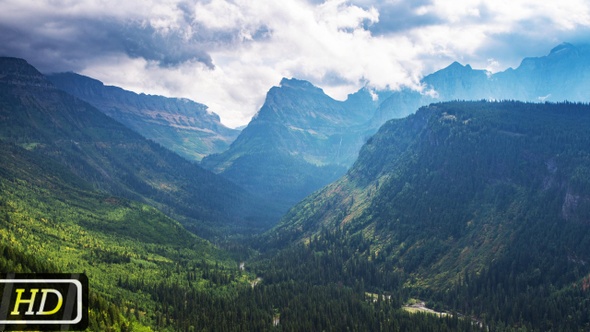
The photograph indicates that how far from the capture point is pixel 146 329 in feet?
639

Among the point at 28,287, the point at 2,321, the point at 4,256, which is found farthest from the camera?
the point at 4,256

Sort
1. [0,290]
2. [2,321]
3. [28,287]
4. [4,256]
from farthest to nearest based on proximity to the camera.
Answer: [4,256] < [28,287] < [0,290] < [2,321]

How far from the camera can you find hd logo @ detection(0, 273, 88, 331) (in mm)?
147375

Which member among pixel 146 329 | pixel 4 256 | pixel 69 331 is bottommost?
pixel 146 329

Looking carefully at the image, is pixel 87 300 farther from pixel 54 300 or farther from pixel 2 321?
pixel 2 321

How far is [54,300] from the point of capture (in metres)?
166

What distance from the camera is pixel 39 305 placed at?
164m

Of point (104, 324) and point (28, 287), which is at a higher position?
point (28, 287)

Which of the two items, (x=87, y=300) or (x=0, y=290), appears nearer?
(x=0, y=290)

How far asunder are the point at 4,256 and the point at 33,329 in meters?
54.1

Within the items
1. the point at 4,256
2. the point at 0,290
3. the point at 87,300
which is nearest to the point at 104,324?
the point at 87,300

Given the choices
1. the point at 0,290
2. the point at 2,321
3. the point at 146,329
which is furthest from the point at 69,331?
the point at 146,329

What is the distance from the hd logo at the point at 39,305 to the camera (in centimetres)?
14738

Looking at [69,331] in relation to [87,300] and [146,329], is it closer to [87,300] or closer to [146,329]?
[87,300]
